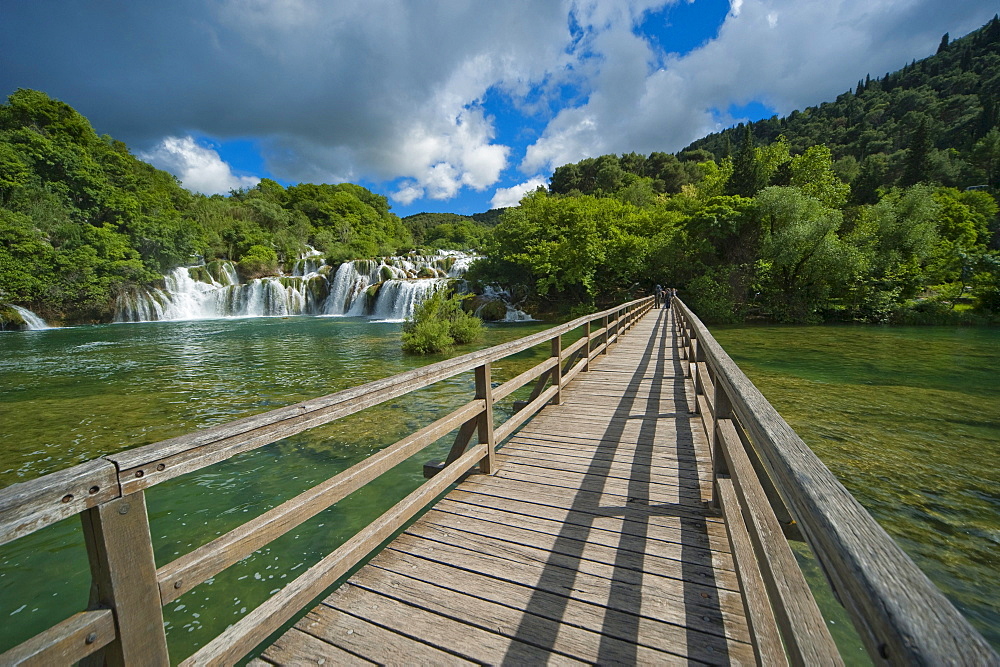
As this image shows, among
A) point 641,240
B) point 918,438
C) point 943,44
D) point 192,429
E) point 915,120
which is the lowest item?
point 918,438

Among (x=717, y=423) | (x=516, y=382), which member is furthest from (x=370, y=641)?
(x=516, y=382)

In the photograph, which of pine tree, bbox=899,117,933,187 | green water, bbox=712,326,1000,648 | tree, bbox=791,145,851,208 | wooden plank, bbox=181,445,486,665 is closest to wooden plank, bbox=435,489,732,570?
wooden plank, bbox=181,445,486,665

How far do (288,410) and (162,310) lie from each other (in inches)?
1472

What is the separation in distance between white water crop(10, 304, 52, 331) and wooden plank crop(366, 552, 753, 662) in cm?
3567

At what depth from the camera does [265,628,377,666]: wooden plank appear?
6.07 feet

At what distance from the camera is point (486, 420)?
3582mm

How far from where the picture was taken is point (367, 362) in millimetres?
13164

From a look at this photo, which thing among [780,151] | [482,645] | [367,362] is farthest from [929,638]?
[780,151]

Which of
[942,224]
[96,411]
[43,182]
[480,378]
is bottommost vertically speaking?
[96,411]

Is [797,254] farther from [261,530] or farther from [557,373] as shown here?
[261,530]

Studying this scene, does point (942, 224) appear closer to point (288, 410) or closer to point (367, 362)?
point (367, 362)

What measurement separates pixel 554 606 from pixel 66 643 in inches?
73.2

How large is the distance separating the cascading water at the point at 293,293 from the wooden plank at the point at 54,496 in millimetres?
27760

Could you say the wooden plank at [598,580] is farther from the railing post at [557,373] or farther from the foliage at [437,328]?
the foliage at [437,328]
